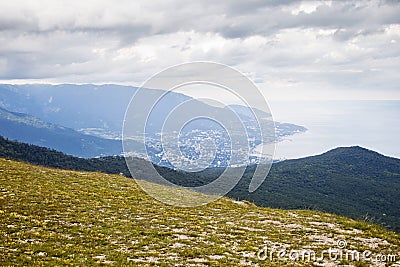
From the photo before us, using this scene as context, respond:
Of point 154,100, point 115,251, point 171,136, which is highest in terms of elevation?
point 154,100

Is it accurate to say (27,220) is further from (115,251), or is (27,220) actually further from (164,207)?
(164,207)

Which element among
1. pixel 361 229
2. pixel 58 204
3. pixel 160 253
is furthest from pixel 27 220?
pixel 361 229

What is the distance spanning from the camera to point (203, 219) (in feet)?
85.8

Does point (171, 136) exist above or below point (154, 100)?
below

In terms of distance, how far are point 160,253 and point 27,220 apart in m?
9.07

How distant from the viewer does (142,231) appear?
69.9 ft

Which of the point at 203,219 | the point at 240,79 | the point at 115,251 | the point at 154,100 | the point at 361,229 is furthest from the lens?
the point at 154,100

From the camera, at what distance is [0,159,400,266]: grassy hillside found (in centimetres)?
1666

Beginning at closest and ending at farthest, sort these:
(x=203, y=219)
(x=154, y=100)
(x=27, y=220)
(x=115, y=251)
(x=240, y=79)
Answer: (x=115, y=251), (x=27, y=220), (x=203, y=219), (x=240, y=79), (x=154, y=100)

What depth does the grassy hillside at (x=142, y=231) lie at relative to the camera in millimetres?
16656

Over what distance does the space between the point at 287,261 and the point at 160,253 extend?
6.36 m

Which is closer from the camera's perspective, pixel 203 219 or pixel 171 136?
pixel 203 219

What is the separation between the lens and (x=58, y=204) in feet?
84.3

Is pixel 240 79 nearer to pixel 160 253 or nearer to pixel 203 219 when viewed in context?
pixel 203 219
